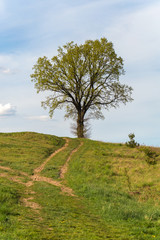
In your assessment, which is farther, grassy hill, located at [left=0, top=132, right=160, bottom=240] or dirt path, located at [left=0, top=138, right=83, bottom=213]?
dirt path, located at [left=0, top=138, right=83, bottom=213]

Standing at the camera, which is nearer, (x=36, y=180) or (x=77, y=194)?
(x=77, y=194)

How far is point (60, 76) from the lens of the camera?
42.5 meters

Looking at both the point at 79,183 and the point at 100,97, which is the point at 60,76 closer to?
the point at 100,97

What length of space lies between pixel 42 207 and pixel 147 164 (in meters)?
14.8

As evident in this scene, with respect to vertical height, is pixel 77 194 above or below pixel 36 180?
below

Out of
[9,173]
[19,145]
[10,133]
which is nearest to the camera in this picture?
[9,173]

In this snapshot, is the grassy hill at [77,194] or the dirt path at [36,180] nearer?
the grassy hill at [77,194]

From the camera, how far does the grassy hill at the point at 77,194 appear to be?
8.99 meters

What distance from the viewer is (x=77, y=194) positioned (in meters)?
15.8

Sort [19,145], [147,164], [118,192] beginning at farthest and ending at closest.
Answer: [19,145]
[147,164]
[118,192]

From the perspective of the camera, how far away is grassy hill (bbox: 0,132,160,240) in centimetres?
899

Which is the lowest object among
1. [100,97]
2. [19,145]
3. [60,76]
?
[19,145]

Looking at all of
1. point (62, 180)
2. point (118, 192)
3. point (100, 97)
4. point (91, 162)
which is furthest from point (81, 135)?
point (118, 192)

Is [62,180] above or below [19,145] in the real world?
below
